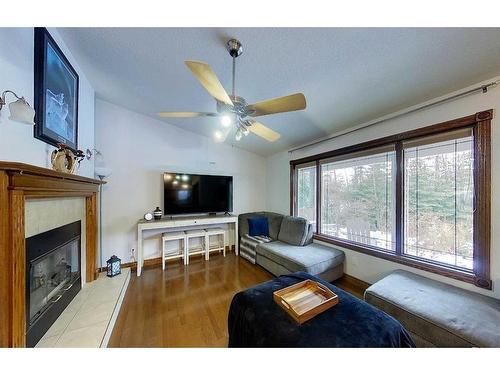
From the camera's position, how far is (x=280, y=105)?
1348mm

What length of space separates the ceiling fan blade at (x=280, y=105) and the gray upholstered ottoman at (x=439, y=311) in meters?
1.79

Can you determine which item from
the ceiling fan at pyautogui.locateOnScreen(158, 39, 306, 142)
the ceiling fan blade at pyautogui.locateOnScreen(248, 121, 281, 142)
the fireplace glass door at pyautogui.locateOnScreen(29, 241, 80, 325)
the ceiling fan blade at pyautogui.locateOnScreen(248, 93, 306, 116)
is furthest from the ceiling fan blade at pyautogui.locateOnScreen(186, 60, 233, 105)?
the fireplace glass door at pyautogui.locateOnScreen(29, 241, 80, 325)

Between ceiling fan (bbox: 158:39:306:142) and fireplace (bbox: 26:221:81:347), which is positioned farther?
fireplace (bbox: 26:221:81:347)

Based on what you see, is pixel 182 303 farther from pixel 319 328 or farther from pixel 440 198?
pixel 440 198

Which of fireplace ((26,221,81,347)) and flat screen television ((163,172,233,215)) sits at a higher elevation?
flat screen television ((163,172,233,215))

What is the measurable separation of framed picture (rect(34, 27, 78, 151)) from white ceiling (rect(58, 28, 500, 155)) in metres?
0.25

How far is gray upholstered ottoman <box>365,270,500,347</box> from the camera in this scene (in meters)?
1.16

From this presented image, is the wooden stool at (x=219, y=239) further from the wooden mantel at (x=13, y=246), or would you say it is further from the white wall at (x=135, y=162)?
the wooden mantel at (x=13, y=246)

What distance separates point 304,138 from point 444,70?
1.81 m

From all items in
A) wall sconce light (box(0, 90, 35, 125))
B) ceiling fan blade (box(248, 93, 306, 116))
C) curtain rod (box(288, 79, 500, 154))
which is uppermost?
curtain rod (box(288, 79, 500, 154))

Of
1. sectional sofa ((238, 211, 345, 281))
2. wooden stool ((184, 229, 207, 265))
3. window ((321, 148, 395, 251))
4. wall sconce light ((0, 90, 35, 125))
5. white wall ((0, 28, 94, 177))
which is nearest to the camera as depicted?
wall sconce light ((0, 90, 35, 125))

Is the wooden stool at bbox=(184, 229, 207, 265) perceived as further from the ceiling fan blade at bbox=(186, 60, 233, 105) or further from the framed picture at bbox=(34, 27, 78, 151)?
the ceiling fan blade at bbox=(186, 60, 233, 105)

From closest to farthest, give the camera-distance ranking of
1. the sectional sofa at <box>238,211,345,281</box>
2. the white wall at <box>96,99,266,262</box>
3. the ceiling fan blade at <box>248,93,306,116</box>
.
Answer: the ceiling fan blade at <box>248,93,306,116</box> → the sectional sofa at <box>238,211,345,281</box> → the white wall at <box>96,99,266,262</box>

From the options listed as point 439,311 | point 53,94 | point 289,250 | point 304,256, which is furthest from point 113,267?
point 439,311
